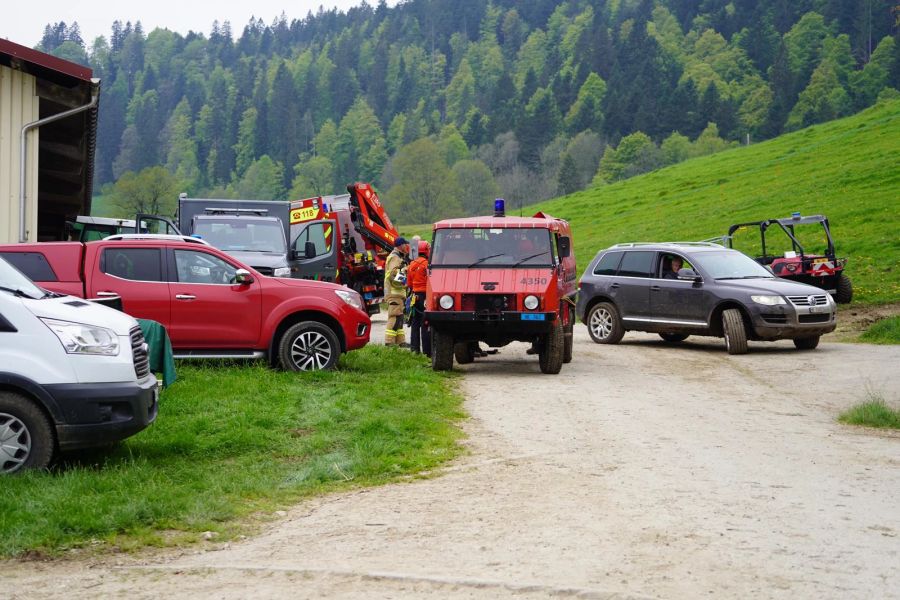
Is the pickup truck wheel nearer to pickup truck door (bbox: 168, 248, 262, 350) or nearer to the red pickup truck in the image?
the red pickup truck

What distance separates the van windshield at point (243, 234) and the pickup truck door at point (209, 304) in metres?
6.47

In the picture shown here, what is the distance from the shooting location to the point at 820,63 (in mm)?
125688

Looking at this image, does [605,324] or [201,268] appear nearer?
[201,268]

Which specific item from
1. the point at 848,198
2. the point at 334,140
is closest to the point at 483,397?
the point at 848,198

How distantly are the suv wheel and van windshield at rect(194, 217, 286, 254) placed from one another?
5.86m

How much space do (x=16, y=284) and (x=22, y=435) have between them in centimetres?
119

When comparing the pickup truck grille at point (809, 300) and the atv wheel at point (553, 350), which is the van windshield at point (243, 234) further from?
the pickup truck grille at point (809, 300)

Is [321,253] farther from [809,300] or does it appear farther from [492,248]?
[809,300]

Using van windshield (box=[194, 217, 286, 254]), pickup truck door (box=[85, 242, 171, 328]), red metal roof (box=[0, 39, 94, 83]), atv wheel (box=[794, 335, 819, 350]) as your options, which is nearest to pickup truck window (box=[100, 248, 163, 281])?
pickup truck door (box=[85, 242, 171, 328])

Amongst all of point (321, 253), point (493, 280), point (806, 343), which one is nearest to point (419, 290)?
point (493, 280)

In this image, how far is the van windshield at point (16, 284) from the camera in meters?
8.04

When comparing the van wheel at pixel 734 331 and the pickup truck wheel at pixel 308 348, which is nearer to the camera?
the pickup truck wheel at pixel 308 348

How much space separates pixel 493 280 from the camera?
1477 cm

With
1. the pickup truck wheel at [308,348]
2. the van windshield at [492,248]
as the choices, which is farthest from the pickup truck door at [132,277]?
the van windshield at [492,248]
